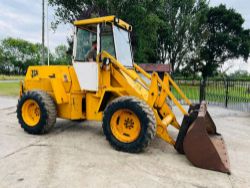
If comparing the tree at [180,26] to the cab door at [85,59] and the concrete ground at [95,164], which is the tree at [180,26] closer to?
the cab door at [85,59]

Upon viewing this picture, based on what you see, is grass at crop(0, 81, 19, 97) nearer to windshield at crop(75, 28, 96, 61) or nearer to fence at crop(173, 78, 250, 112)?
windshield at crop(75, 28, 96, 61)

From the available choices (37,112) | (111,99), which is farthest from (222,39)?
(37,112)

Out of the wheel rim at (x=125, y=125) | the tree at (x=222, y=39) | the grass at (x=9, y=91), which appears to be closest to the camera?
the wheel rim at (x=125, y=125)

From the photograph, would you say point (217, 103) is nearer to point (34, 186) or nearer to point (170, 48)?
point (34, 186)

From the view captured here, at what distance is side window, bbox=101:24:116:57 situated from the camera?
4906 mm

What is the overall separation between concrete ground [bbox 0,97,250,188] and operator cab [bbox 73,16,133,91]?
1412mm

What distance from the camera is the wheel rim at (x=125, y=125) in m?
4.21

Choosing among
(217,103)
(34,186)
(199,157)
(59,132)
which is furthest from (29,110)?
(217,103)

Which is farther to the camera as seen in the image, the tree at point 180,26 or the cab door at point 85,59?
the tree at point 180,26

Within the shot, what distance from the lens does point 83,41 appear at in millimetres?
5379

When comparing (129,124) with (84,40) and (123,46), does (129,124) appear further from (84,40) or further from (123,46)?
(84,40)

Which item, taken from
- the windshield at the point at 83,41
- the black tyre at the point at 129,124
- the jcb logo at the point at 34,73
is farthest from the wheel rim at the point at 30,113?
the black tyre at the point at 129,124

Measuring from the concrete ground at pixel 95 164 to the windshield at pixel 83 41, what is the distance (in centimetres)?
196

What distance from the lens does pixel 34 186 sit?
292cm
